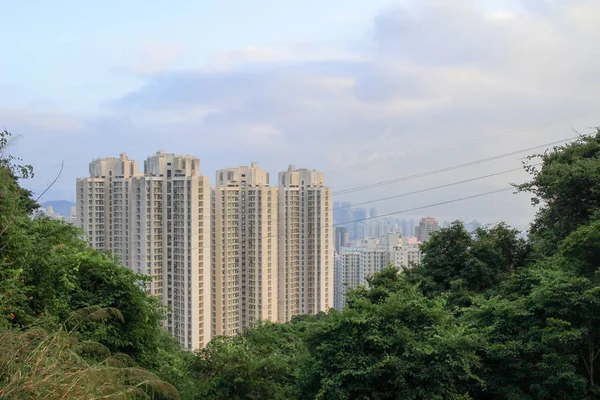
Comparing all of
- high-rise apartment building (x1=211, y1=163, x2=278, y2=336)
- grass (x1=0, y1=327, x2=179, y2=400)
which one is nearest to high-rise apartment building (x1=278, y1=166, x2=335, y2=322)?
high-rise apartment building (x1=211, y1=163, x2=278, y2=336)

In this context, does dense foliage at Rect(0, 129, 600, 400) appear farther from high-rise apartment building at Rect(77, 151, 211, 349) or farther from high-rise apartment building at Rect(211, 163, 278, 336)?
high-rise apartment building at Rect(211, 163, 278, 336)

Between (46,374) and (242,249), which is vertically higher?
(242,249)

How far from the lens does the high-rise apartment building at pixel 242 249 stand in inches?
842

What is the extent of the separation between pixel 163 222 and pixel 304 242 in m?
6.70

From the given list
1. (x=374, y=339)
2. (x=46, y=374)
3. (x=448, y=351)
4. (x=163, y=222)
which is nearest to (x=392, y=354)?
(x=374, y=339)

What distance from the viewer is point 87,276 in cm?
610

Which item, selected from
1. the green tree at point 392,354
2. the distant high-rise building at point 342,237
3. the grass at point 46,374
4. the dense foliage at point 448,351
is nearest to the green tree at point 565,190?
the dense foliage at point 448,351

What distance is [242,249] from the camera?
22047 mm

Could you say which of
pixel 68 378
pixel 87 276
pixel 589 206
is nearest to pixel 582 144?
pixel 589 206

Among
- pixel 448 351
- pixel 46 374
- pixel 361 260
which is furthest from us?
pixel 361 260

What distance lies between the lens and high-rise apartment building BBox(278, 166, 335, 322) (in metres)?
22.8

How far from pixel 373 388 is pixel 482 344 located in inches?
57.1

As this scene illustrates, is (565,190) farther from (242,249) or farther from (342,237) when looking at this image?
(342,237)

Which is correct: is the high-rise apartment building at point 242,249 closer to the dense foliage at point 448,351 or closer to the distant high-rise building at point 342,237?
the distant high-rise building at point 342,237
